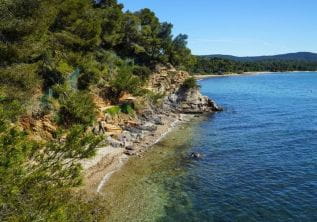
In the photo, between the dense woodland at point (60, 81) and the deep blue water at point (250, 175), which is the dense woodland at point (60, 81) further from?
the deep blue water at point (250, 175)

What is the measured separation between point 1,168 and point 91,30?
121 ft

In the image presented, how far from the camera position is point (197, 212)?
81.7 ft

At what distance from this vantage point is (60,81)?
43.1 meters

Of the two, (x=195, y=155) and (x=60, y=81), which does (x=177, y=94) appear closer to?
(x=60, y=81)

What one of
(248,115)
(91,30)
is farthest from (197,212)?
(248,115)

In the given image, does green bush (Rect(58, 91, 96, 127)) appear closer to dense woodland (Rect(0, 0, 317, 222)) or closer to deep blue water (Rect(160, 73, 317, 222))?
dense woodland (Rect(0, 0, 317, 222))

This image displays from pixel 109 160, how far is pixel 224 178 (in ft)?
37.9

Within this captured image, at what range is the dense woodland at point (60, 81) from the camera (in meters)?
12.2

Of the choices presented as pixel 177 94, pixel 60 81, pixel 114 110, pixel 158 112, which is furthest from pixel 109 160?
pixel 177 94

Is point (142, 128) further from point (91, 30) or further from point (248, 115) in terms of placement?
point (248, 115)

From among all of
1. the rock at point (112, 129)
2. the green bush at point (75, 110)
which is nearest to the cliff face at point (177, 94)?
the rock at point (112, 129)

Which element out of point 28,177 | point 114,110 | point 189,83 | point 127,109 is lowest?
point 127,109

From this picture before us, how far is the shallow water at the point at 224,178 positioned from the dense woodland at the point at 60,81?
14.6 ft

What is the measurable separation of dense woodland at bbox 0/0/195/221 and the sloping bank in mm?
3107
